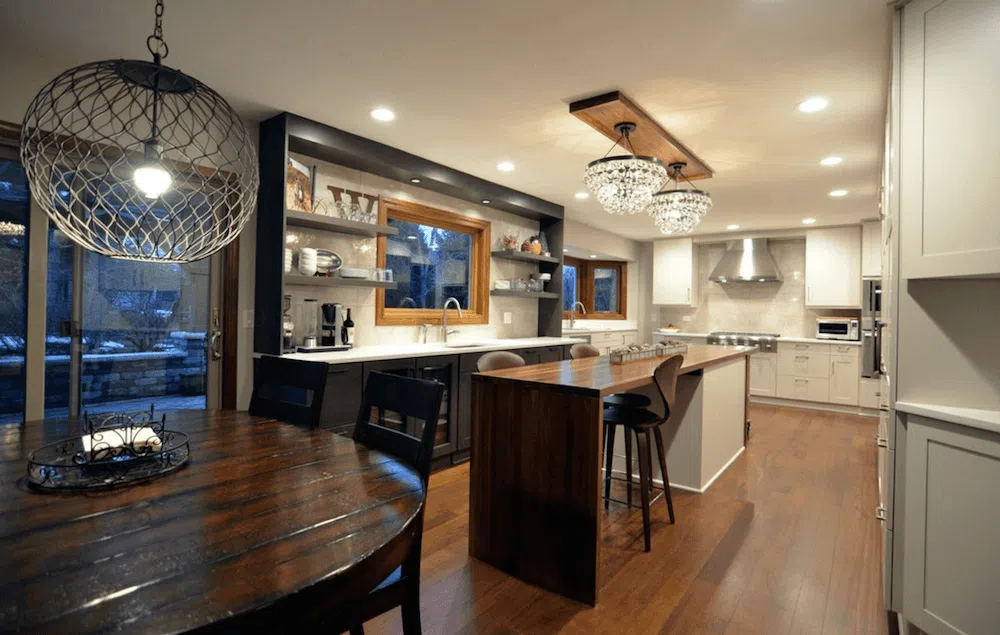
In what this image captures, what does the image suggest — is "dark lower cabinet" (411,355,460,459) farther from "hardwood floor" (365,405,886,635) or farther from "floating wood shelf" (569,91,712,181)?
"floating wood shelf" (569,91,712,181)

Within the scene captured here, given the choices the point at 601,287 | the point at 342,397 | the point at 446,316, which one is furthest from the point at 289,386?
the point at 601,287

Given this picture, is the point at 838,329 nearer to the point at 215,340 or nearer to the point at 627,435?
the point at 627,435

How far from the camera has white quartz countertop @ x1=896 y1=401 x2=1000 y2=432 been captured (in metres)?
1.52

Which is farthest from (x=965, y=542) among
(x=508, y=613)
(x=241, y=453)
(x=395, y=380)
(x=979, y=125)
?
(x=241, y=453)

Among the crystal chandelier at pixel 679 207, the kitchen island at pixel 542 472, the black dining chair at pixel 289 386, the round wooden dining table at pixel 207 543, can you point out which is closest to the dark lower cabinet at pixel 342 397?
the black dining chair at pixel 289 386

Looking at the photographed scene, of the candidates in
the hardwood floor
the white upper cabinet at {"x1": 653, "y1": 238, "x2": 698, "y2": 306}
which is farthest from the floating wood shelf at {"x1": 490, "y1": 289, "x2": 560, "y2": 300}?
the white upper cabinet at {"x1": 653, "y1": 238, "x2": 698, "y2": 306}

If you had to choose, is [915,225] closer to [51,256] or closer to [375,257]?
[375,257]

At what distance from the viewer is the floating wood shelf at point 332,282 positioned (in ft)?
10.6

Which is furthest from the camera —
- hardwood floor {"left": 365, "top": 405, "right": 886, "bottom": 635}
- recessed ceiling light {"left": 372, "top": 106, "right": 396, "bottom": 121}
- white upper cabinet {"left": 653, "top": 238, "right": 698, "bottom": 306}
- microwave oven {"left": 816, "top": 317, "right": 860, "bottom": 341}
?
white upper cabinet {"left": 653, "top": 238, "right": 698, "bottom": 306}

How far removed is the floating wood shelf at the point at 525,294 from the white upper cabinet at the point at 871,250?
3646mm

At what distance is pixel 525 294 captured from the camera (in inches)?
200

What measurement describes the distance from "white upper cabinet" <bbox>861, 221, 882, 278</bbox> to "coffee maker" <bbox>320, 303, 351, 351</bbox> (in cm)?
579

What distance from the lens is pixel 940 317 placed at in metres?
1.78

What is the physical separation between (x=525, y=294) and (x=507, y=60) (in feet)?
9.41
